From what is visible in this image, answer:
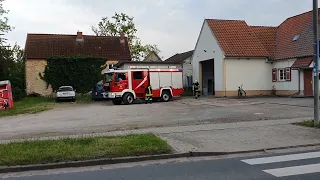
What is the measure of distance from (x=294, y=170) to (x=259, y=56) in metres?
29.2

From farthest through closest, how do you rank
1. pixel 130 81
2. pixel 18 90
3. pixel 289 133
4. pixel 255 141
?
pixel 18 90, pixel 130 81, pixel 289 133, pixel 255 141

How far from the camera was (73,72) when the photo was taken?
41.0 metres

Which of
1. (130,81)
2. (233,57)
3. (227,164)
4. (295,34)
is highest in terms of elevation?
(295,34)

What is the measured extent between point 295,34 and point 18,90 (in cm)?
3038

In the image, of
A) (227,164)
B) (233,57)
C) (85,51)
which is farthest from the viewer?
(85,51)

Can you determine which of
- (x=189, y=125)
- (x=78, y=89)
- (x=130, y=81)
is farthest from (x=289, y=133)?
(x=78, y=89)

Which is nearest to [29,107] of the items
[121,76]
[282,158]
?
[121,76]

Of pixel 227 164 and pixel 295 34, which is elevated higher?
pixel 295 34

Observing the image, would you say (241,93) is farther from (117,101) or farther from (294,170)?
(294,170)

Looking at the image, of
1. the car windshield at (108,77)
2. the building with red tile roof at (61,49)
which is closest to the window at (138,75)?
the car windshield at (108,77)

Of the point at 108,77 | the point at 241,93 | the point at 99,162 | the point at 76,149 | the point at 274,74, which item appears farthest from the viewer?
the point at 274,74

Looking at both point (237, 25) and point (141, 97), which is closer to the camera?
point (141, 97)

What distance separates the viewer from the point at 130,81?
94.0 feet

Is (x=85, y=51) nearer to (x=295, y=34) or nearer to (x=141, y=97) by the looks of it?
(x=141, y=97)
